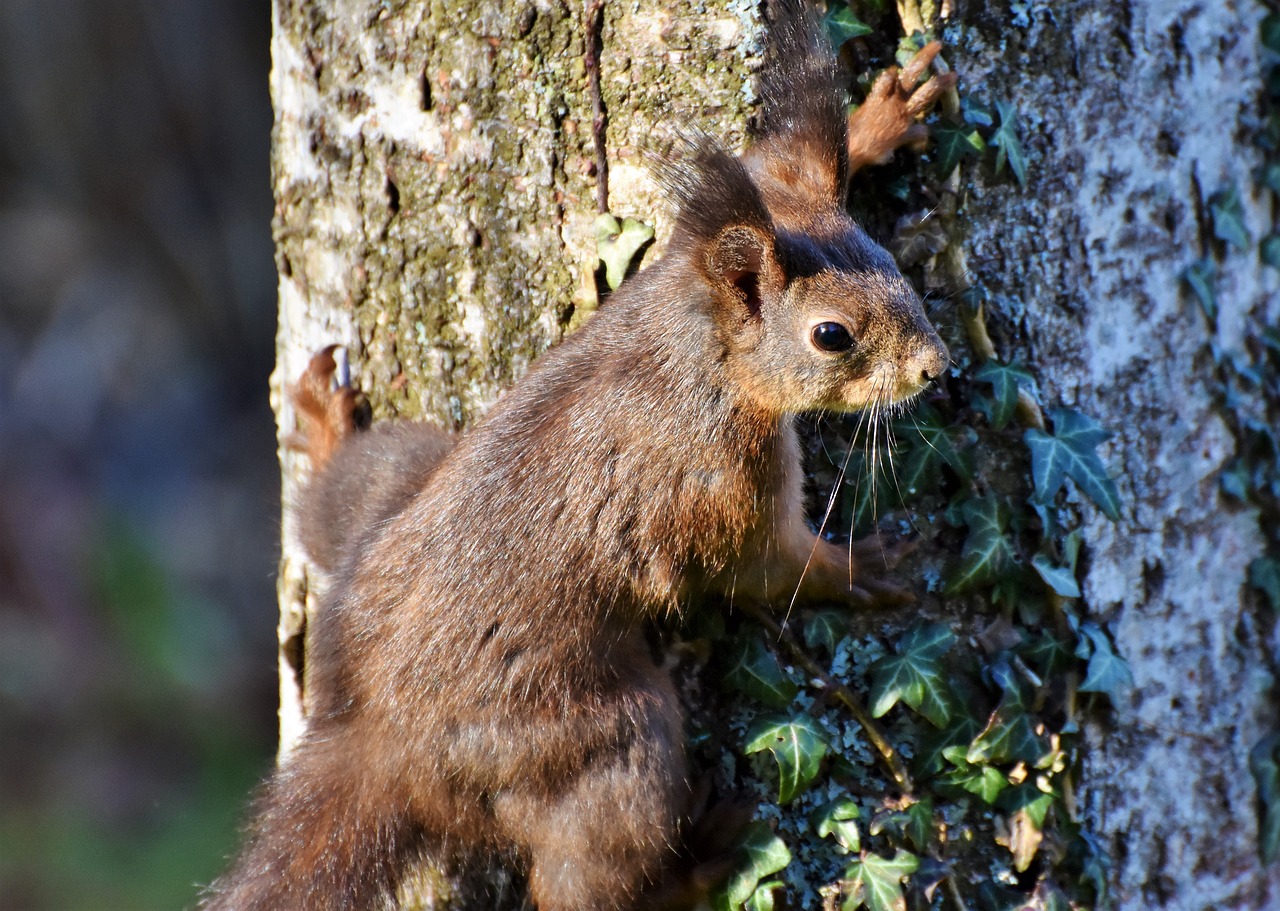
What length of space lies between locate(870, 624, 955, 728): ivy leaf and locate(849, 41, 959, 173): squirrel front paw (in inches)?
37.7

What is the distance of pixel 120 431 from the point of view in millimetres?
5543

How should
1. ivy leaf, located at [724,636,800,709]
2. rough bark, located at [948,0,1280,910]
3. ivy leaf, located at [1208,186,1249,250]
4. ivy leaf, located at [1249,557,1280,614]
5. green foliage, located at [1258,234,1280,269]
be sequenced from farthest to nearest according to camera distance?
green foliage, located at [1258,234,1280,269] < ivy leaf, located at [1249,557,1280,614] < ivy leaf, located at [1208,186,1249,250] < rough bark, located at [948,0,1280,910] < ivy leaf, located at [724,636,800,709]

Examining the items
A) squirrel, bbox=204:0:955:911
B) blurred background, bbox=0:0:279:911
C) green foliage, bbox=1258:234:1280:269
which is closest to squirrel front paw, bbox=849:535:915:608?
squirrel, bbox=204:0:955:911

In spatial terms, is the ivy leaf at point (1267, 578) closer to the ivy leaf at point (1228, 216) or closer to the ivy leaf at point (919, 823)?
the ivy leaf at point (1228, 216)

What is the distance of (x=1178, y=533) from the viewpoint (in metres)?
2.67

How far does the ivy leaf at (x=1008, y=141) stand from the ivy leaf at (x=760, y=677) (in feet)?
3.62

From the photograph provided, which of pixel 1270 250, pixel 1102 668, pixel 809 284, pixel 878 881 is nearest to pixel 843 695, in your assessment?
pixel 878 881

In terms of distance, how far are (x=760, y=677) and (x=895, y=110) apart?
3.73 feet

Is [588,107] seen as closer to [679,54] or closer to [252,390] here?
[679,54]

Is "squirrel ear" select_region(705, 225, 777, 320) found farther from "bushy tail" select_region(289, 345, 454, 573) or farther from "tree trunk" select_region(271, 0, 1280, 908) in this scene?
"bushy tail" select_region(289, 345, 454, 573)

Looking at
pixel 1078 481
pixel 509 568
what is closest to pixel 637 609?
pixel 509 568

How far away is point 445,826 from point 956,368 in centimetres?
138

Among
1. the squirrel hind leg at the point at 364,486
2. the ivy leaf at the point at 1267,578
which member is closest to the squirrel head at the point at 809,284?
the squirrel hind leg at the point at 364,486

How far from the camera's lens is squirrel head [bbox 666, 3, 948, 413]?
2080mm
